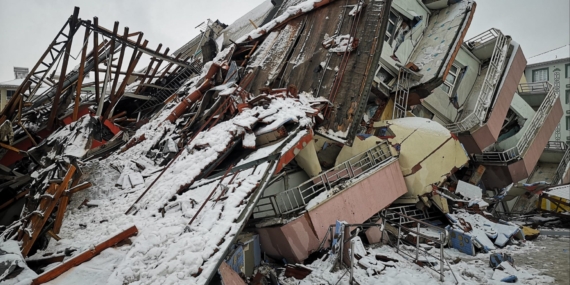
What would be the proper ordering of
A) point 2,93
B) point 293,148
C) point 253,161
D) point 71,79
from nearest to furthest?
point 253,161
point 293,148
point 71,79
point 2,93

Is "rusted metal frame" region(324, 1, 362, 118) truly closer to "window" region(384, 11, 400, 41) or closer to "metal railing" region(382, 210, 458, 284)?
"window" region(384, 11, 400, 41)

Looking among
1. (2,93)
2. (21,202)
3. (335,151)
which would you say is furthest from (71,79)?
(2,93)

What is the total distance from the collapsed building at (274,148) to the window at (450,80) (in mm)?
69

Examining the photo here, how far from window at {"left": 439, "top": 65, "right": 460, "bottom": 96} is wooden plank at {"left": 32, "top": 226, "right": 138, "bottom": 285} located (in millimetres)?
13772

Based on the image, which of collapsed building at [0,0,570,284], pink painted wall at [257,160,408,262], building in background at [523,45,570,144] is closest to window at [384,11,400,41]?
collapsed building at [0,0,570,284]

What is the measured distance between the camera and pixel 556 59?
24.8 m

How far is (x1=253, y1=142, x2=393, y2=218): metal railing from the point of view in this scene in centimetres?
745

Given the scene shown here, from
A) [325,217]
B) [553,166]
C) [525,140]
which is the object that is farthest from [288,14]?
[553,166]

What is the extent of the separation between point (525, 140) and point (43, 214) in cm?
1807

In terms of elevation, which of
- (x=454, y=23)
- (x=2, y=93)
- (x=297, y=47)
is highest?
(x=2, y=93)

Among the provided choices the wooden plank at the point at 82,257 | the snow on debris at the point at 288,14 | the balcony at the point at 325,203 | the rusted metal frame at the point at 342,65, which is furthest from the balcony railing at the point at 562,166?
the wooden plank at the point at 82,257

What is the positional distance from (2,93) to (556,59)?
4746cm

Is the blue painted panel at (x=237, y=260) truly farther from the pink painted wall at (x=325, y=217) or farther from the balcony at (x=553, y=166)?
the balcony at (x=553, y=166)

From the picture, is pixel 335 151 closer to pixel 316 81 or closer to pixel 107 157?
pixel 316 81
